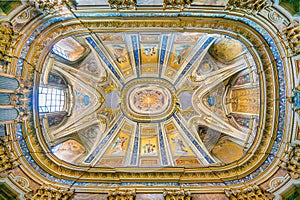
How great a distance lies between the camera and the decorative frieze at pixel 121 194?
372 inches

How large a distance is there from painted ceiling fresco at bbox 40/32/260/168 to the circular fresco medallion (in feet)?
0.21

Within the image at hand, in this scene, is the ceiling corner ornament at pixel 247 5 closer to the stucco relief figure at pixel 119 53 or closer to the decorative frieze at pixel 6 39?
the stucco relief figure at pixel 119 53

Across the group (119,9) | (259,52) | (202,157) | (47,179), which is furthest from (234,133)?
(47,179)

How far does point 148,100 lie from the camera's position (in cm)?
1473

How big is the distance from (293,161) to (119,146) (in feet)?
28.8

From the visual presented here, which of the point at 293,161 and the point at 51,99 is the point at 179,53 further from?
the point at 293,161

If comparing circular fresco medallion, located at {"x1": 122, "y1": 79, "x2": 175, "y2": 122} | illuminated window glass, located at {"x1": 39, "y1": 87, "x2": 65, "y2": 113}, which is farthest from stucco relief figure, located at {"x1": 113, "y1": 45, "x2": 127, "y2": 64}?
illuminated window glass, located at {"x1": 39, "y1": 87, "x2": 65, "y2": 113}

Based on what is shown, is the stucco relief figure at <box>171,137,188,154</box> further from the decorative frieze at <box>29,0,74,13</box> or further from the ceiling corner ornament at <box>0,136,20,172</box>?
the decorative frieze at <box>29,0,74,13</box>

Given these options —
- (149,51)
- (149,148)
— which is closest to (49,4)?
(149,51)

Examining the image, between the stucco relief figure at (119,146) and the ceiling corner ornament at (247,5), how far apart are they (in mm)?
9244

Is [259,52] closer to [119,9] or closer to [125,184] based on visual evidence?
[119,9]

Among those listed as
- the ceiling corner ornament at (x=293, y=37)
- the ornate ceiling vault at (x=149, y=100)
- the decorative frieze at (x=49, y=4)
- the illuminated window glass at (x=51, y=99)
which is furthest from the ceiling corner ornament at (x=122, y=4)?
the illuminated window glass at (x=51, y=99)

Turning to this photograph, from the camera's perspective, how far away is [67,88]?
12.5 meters

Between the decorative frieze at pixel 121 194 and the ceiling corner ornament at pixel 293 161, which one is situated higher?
the ceiling corner ornament at pixel 293 161
